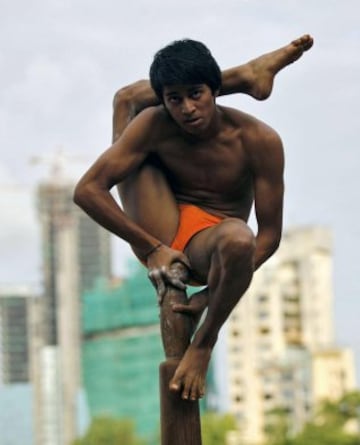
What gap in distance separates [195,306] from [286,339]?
9710cm

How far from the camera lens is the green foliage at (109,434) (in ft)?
241

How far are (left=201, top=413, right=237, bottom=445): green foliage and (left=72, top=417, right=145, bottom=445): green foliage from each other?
684 centimetres

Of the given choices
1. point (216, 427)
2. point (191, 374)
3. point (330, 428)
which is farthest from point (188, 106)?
point (216, 427)

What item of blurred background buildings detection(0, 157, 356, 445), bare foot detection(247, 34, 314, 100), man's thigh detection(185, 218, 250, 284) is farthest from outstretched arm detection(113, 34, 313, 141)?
blurred background buildings detection(0, 157, 356, 445)

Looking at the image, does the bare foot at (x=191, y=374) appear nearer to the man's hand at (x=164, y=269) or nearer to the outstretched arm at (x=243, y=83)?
the man's hand at (x=164, y=269)

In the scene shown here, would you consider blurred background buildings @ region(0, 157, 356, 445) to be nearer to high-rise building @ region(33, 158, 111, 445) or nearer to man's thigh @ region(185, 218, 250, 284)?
high-rise building @ region(33, 158, 111, 445)

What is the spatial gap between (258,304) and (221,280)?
95.9m

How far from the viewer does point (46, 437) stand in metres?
120

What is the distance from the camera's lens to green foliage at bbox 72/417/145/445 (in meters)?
73.5

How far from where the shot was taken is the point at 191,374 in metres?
8.01

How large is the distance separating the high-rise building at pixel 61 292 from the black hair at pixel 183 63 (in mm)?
108354

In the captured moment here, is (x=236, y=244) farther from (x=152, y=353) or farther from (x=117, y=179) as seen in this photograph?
(x=152, y=353)

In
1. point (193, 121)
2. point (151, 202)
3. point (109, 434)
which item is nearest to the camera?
point (193, 121)

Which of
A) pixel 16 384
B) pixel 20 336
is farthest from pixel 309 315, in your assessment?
pixel 20 336
